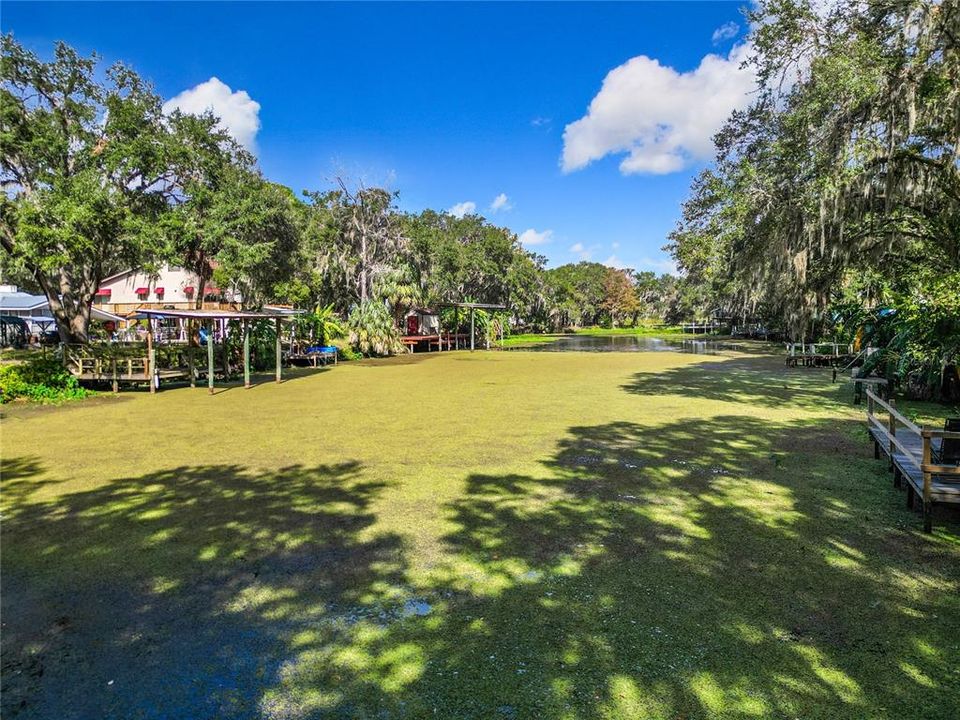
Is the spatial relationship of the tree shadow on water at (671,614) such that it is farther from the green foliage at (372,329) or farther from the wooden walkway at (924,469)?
the green foliage at (372,329)

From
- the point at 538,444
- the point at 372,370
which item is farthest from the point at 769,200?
the point at 372,370

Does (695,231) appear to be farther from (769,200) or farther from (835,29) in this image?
(835,29)

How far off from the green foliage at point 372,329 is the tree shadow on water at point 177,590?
72.8 ft

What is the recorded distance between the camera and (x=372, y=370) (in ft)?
71.6

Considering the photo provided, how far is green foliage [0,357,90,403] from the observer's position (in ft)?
42.1

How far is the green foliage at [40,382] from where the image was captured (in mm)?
12828

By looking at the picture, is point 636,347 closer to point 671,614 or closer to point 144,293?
point 144,293

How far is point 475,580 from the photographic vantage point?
4.15 metres

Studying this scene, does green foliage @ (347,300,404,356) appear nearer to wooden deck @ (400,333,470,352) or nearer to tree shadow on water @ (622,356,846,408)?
wooden deck @ (400,333,470,352)

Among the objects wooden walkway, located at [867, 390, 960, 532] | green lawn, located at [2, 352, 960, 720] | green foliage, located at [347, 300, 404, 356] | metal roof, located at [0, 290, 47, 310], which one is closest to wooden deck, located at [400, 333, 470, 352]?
green foliage, located at [347, 300, 404, 356]

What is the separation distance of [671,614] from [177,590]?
344cm

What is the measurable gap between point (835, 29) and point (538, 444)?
41.6 ft

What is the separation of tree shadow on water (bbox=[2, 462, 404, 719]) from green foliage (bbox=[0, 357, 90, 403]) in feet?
29.7

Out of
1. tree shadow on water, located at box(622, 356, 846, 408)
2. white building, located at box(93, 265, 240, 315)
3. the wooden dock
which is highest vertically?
white building, located at box(93, 265, 240, 315)
